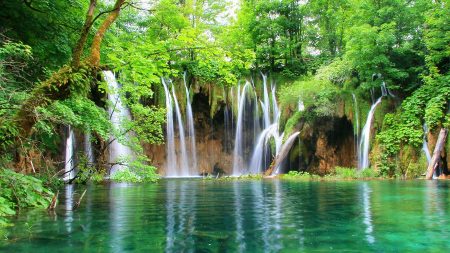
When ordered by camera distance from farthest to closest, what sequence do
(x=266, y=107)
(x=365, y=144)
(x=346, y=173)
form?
(x=266, y=107) → (x=365, y=144) → (x=346, y=173)

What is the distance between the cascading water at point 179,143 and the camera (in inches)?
1193

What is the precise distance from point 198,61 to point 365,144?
17357 mm

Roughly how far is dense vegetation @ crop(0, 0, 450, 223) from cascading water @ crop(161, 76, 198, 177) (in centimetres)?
104

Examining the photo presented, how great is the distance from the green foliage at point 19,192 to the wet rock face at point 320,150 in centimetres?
1958

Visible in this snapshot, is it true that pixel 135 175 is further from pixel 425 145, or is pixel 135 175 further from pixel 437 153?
pixel 425 145

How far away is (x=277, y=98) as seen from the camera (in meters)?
31.9

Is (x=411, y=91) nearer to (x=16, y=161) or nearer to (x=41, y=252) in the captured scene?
(x=16, y=161)

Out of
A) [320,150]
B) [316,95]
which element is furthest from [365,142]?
[316,95]

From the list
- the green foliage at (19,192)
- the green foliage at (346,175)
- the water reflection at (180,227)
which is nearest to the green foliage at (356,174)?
the green foliage at (346,175)

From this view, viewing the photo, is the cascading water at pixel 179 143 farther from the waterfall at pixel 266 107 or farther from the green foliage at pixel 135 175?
the green foliage at pixel 135 175

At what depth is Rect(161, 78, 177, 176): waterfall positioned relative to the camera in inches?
1184

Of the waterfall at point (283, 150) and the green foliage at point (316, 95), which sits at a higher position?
the green foliage at point (316, 95)

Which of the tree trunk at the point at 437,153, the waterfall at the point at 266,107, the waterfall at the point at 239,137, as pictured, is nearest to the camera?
the tree trunk at the point at 437,153

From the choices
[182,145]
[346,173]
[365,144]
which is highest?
[182,145]
